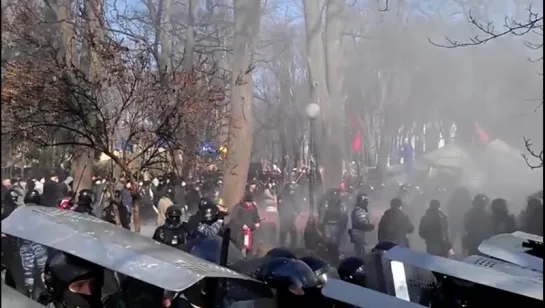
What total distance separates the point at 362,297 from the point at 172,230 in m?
4.10

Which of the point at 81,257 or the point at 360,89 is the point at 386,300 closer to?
the point at 81,257

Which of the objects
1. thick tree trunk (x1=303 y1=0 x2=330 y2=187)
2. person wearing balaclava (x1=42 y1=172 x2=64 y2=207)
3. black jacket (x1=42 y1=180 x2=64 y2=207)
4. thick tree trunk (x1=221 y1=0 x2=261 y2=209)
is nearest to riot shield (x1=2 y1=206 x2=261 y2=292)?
black jacket (x1=42 y1=180 x2=64 y2=207)

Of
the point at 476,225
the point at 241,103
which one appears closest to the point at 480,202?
the point at 476,225

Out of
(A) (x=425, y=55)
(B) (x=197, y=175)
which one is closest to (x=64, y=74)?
(B) (x=197, y=175)

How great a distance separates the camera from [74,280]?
308 cm

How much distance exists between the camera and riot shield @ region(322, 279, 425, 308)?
2.46 m

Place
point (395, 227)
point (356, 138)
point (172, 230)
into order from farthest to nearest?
point (356, 138), point (395, 227), point (172, 230)

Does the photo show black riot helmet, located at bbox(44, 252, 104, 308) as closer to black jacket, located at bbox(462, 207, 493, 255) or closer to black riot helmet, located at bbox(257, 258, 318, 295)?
black riot helmet, located at bbox(257, 258, 318, 295)

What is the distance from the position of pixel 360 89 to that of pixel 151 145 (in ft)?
24.9

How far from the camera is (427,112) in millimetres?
12281

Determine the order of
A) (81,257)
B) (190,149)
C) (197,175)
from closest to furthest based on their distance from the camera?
(81,257) → (190,149) → (197,175)

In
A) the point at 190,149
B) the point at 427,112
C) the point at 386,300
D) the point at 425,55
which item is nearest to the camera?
the point at 386,300

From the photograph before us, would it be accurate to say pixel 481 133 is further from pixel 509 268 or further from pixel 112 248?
pixel 112 248

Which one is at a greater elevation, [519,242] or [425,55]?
[425,55]
